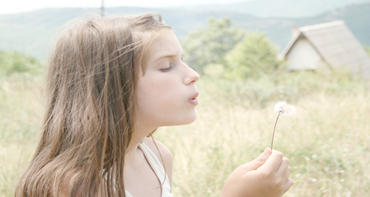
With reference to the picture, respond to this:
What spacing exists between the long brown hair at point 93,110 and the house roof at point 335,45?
12408mm

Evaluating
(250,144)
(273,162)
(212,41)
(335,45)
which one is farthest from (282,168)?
(212,41)

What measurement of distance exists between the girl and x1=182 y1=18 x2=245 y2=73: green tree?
23692mm

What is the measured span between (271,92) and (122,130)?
4.67 meters

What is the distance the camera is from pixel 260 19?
26.0 meters

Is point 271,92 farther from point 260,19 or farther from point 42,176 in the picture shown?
point 260,19

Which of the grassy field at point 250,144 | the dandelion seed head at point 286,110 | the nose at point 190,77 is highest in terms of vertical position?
the nose at point 190,77

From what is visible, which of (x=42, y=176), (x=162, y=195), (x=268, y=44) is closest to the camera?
(x=42, y=176)

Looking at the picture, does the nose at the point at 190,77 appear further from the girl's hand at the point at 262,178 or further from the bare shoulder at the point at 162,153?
the bare shoulder at the point at 162,153

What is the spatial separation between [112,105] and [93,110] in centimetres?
6

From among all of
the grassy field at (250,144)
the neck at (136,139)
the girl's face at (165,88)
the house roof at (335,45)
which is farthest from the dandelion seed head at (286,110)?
the house roof at (335,45)

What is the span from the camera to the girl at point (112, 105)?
2.96 feet

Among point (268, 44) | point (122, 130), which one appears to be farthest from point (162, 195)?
point (268, 44)

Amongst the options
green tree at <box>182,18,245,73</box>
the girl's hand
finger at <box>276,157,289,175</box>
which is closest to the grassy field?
the girl's hand

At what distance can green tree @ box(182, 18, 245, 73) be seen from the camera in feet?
82.0
